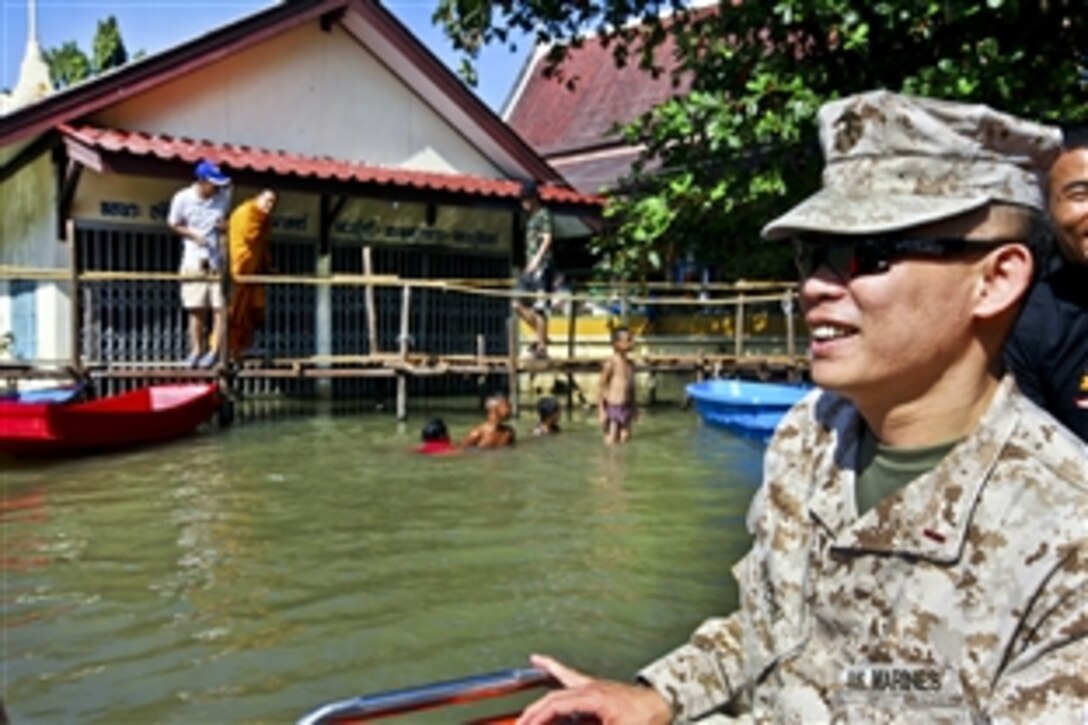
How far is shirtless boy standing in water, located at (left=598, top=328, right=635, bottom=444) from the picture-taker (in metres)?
12.0

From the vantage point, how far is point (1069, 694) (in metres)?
1.52

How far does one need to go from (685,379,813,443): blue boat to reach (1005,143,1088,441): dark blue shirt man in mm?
8046

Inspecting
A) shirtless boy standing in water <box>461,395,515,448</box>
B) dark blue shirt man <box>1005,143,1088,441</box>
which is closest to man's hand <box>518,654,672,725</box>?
dark blue shirt man <box>1005,143,1088,441</box>

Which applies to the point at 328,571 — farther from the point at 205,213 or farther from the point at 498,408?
the point at 205,213

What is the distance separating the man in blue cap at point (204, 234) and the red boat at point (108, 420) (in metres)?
0.79

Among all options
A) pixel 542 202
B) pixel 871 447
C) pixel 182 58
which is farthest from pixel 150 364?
pixel 871 447

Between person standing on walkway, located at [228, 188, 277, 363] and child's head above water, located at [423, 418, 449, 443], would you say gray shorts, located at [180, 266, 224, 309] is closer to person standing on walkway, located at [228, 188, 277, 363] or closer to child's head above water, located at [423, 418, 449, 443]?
person standing on walkway, located at [228, 188, 277, 363]

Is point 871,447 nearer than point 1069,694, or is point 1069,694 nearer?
point 1069,694

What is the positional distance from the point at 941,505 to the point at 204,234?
1149cm

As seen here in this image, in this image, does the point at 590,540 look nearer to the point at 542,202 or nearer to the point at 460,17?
the point at 460,17

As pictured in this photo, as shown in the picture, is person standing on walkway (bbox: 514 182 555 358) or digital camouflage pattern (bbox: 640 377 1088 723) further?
person standing on walkway (bbox: 514 182 555 358)

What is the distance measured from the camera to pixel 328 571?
6.46 m

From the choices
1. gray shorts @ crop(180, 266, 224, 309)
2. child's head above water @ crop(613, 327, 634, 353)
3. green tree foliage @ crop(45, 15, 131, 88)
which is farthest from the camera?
green tree foliage @ crop(45, 15, 131, 88)

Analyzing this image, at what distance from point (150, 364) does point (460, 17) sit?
15.9 ft
